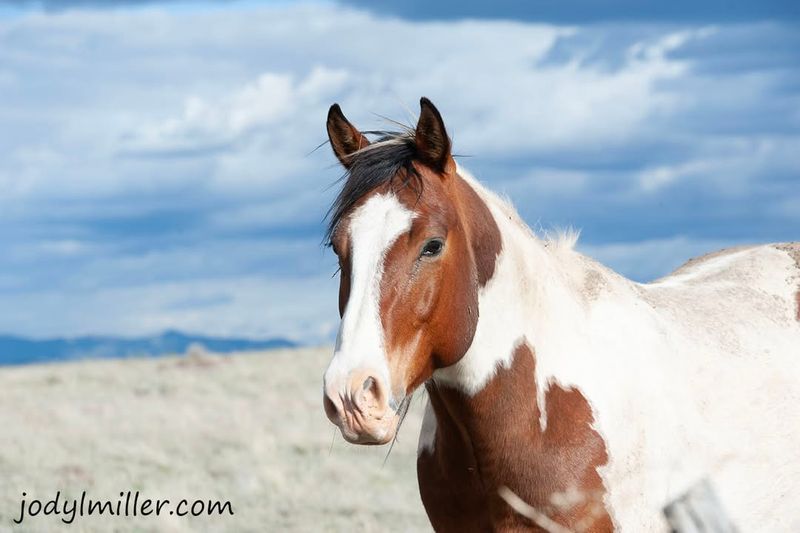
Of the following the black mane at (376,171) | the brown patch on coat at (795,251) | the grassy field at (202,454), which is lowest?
the grassy field at (202,454)

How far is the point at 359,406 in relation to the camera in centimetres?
354

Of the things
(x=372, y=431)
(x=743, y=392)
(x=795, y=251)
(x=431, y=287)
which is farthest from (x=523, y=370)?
(x=795, y=251)

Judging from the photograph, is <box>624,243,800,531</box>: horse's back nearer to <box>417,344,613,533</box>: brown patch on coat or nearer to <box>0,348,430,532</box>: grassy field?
<box>417,344,613,533</box>: brown patch on coat

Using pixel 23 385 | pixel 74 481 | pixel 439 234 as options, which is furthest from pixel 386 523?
pixel 23 385

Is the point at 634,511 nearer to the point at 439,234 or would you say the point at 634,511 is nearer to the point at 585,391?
the point at 585,391

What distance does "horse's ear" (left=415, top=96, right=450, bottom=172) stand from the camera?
4.14 meters

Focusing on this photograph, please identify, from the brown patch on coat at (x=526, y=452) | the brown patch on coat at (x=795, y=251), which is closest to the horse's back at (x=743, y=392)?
the brown patch on coat at (x=795, y=251)

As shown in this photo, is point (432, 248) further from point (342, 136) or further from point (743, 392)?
point (743, 392)

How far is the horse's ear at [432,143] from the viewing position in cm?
414

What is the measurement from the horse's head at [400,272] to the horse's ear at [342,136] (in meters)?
0.23

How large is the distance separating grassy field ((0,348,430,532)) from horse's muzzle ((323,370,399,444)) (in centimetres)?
239

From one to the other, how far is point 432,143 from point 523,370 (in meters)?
1.05

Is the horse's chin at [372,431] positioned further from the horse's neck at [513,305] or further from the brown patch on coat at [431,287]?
the horse's neck at [513,305]

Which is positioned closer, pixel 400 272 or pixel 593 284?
pixel 400 272
